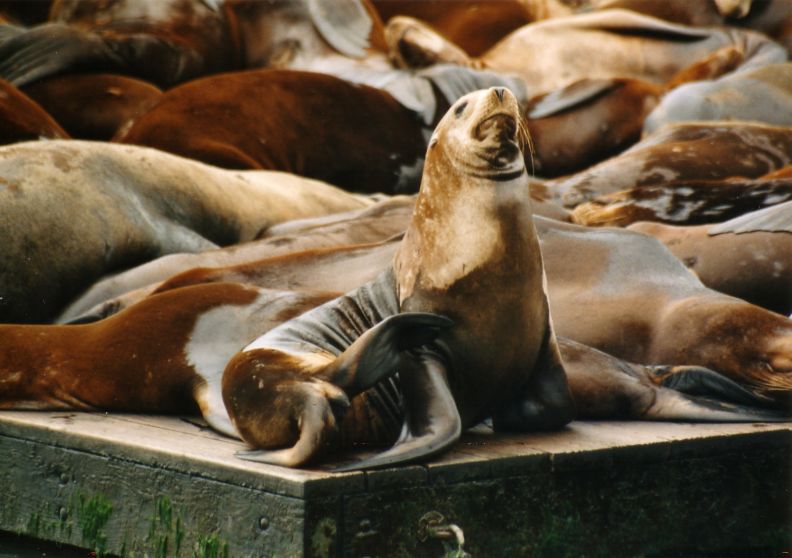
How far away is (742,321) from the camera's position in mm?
4629

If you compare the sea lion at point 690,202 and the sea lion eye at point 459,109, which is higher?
the sea lion eye at point 459,109

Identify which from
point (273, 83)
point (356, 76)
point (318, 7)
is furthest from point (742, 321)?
point (318, 7)

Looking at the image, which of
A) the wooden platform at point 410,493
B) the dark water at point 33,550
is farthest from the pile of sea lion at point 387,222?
the dark water at point 33,550

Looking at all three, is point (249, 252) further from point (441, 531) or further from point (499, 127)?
point (441, 531)

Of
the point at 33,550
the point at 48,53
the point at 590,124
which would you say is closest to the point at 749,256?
the point at 33,550

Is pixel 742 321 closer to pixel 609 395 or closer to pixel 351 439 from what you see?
pixel 609 395

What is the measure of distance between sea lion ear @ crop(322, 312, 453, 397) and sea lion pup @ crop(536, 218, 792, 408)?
1408 millimetres

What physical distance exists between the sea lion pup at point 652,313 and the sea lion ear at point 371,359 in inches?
55.4

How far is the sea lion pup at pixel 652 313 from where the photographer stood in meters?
4.55

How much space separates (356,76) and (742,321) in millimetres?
6298

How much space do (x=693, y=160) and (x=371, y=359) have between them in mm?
4766

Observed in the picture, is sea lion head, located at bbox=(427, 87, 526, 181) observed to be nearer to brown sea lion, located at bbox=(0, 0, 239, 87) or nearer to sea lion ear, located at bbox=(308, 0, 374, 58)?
brown sea lion, located at bbox=(0, 0, 239, 87)

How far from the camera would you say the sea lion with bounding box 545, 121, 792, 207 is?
780 cm

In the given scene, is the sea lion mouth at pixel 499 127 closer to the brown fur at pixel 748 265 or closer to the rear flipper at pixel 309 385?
the rear flipper at pixel 309 385
